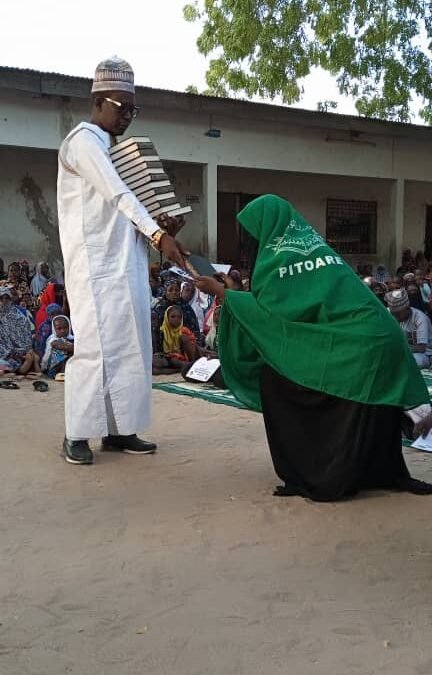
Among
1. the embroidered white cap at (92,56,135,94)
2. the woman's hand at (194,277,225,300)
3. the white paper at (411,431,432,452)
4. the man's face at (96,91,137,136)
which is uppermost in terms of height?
the embroidered white cap at (92,56,135,94)

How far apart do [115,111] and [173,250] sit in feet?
3.45

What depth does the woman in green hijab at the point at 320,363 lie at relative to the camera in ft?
12.3

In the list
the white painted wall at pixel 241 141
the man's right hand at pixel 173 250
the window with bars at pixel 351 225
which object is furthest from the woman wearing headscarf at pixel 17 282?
the window with bars at pixel 351 225

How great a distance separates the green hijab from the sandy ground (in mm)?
638

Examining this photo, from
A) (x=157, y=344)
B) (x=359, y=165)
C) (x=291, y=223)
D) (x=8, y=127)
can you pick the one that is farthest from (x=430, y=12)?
(x=291, y=223)

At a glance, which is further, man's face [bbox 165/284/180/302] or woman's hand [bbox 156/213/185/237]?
man's face [bbox 165/284/180/302]

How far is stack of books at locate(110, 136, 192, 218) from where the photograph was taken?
4.35 meters

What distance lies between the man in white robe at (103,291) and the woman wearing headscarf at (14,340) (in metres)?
4.21

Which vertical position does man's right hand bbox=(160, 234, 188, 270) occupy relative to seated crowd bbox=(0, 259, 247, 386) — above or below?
above

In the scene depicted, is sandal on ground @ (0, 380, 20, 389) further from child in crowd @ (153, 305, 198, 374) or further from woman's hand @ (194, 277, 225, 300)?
woman's hand @ (194, 277, 225, 300)

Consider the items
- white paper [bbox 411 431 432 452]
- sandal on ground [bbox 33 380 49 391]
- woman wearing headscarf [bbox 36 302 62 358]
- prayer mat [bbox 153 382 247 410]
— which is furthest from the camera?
woman wearing headscarf [bbox 36 302 62 358]

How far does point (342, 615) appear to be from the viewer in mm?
2678

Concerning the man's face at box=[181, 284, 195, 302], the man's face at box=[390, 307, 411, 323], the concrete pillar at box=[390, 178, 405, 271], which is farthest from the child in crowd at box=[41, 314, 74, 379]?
the concrete pillar at box=[390, 178, 405, 271]

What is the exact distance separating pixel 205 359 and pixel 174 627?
19.5 feet
